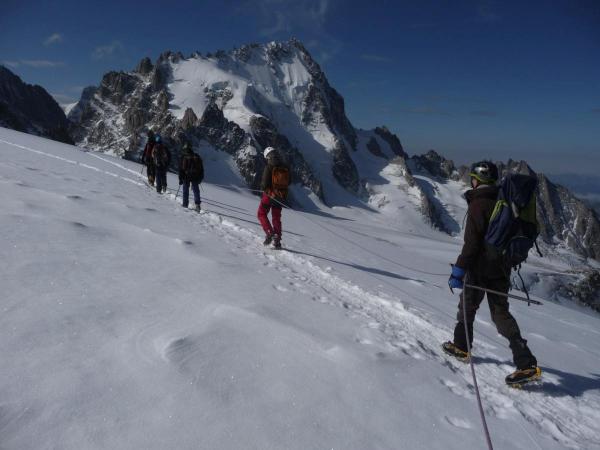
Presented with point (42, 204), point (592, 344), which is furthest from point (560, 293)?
point (42, 204)

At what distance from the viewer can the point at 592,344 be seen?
7.93 m

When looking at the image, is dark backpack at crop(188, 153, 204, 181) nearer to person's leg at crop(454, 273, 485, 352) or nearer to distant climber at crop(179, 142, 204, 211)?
distant climber at crop(179, 142, 204, 211)

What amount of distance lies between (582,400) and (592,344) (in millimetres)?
4293

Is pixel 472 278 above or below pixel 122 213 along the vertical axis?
above

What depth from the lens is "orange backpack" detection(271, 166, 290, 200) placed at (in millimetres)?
9227

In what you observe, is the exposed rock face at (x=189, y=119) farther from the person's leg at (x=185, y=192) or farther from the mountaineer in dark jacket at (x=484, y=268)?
the mountaineer in dark jacket at (x=484, y=268)

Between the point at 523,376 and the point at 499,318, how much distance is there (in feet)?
2.28

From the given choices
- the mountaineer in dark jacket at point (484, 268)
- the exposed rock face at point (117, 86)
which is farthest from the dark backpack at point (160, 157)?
the exposed rock face at point (117, 86)

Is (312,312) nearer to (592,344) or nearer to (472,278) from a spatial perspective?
(472,278)

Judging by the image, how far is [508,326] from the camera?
474 cm

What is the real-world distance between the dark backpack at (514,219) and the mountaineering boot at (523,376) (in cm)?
129

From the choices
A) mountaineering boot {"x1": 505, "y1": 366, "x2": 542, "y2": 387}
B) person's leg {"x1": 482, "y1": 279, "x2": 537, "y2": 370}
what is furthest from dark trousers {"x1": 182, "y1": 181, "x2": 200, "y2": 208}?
mountaineering boot {"x1": 505, "y1": 366, "x2": 542, "y2": 387}

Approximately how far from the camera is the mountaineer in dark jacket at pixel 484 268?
15.2 ft

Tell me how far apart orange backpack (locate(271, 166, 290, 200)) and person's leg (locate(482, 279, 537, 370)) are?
17.9 ft
